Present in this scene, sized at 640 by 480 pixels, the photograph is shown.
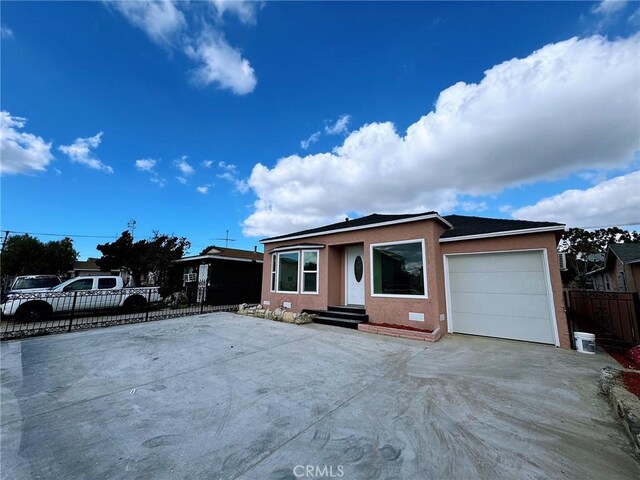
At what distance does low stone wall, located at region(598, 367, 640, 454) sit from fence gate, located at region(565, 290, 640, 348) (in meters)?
2.94

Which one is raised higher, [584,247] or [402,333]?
[584,247]

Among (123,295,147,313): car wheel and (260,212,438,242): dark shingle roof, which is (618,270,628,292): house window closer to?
(260,212,438,242): dark shingle roof

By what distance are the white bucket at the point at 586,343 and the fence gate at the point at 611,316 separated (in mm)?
510

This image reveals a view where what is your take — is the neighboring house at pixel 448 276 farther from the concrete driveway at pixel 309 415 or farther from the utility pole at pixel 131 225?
the utility pole at pixel 131 225

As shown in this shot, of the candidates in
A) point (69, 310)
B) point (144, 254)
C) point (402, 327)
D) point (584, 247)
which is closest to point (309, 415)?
point (402, 327)

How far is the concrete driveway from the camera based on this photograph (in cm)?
220

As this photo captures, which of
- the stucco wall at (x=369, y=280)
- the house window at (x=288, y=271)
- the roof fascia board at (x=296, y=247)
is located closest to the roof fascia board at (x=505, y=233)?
the stucco wall at (x=369, y=280)

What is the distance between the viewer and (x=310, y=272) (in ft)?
34.1

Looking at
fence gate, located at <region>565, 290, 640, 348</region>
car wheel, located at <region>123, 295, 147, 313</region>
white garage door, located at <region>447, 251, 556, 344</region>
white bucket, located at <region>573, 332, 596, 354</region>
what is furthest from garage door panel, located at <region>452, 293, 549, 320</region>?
car wheel, located at <region>123, 295, 147, 313</region>

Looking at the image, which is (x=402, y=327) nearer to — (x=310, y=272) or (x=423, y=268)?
(x=423, y=268)

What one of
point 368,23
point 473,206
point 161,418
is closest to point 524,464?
point 161,418

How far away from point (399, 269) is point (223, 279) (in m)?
11.4

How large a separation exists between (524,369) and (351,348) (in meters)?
3.25

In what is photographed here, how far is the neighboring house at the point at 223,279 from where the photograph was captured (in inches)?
597
